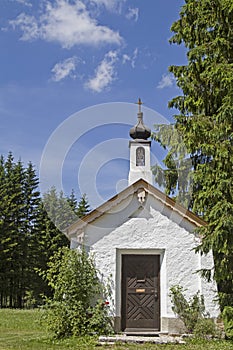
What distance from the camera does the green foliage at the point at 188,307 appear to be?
11.1 meters

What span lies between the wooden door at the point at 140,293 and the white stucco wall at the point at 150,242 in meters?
0.18

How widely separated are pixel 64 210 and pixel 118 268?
14.2m

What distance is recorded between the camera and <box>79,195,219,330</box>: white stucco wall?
1168cm

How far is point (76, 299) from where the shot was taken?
36.4ft

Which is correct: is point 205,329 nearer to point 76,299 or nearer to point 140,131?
point 76,299

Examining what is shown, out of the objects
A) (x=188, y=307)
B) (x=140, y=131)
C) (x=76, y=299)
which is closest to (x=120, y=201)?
(x=76, y=299)

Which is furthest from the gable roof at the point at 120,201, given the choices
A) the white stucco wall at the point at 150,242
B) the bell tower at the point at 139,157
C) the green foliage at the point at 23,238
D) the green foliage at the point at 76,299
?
the green foliage at the point at 23,238

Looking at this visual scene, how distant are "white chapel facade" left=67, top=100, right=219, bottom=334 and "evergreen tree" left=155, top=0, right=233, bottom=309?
2.09ft

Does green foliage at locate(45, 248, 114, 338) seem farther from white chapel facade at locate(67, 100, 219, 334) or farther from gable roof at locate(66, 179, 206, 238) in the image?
gable roof at locate(66, 179, 206, 238)

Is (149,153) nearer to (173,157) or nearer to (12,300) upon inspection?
(173,157)

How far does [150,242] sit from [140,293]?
143 centimetres

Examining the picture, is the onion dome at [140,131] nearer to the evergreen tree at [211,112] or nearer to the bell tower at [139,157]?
the bell tower at [139,157]

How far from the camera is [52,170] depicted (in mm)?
13312

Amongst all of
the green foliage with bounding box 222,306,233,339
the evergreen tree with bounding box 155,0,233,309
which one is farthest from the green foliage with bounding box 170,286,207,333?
the green foliage with bounding box 222,306,233,339
